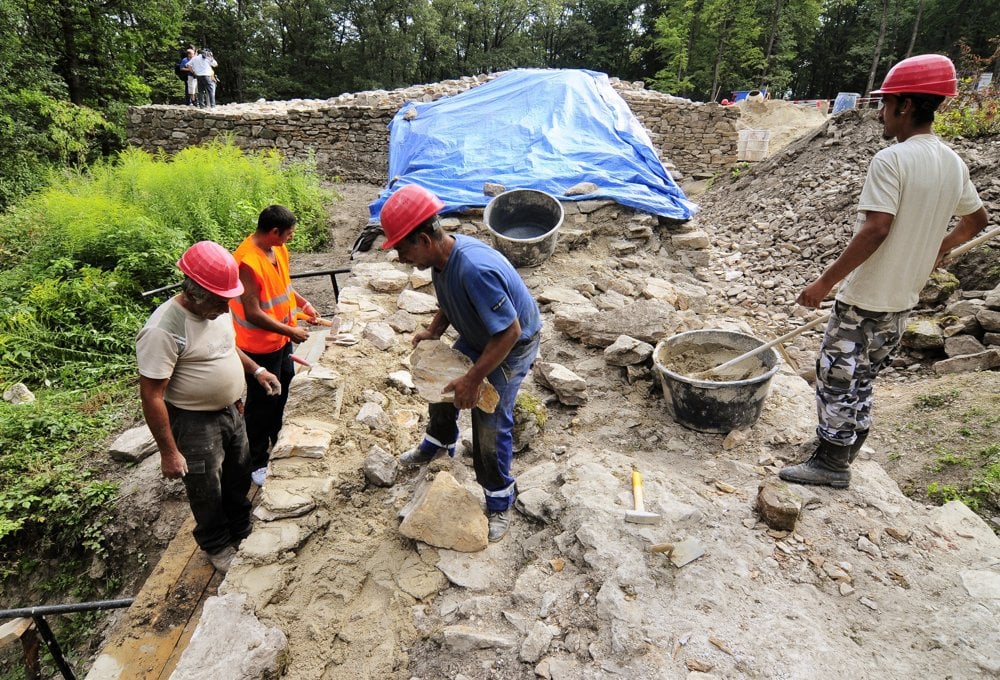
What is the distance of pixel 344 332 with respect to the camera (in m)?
4.14

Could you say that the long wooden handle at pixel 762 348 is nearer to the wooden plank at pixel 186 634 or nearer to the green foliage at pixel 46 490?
the wooden plank at pixel 186 634

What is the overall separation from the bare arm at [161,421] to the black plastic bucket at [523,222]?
357cm

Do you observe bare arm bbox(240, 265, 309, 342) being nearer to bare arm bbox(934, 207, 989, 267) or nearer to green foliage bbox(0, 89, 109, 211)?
bare arm bbox(934, 207, 989, 267)

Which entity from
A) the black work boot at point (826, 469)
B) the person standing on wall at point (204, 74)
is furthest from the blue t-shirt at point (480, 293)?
the person standing on wall at point (204, 74)

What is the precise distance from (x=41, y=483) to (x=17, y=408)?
3.27ft

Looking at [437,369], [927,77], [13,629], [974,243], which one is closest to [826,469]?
[974,243]

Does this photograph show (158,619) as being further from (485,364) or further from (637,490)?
(637,490)

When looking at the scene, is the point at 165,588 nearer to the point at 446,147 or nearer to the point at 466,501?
the point at 466,501

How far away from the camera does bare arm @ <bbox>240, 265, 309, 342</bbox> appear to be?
3.01 m

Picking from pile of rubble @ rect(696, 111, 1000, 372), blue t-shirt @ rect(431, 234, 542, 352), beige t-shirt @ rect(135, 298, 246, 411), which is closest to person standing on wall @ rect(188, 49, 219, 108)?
pile of rubble @ rect(696, 111, 1000, 372)

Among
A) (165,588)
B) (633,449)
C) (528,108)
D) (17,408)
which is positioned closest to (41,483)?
(17,408)

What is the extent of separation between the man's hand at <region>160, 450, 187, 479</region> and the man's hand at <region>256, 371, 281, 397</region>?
2.24 ft

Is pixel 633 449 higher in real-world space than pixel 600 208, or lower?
lower

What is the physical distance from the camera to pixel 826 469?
2.69 m
